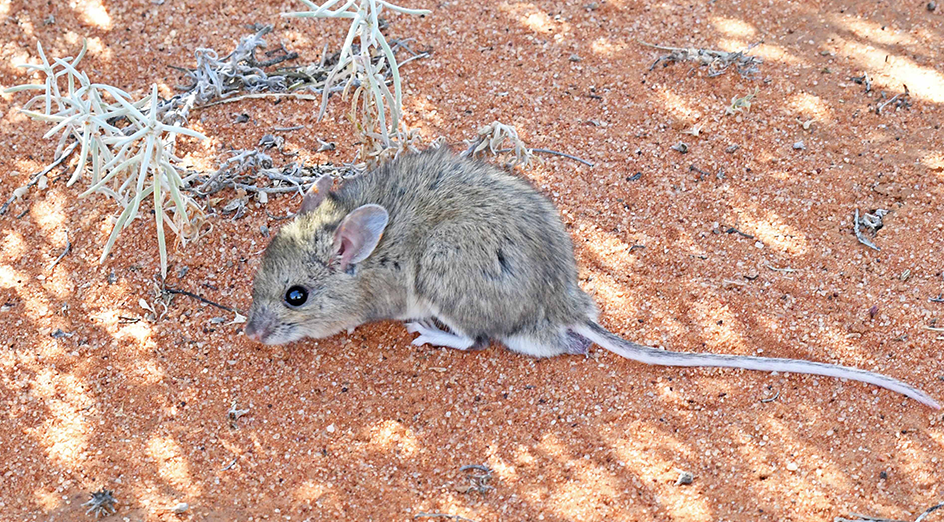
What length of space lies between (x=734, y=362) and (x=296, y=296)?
8.24 feet

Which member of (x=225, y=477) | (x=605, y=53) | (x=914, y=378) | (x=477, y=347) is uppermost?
(x=605, y=53)

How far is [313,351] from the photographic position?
16.2 feet

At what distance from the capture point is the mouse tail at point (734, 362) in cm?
446

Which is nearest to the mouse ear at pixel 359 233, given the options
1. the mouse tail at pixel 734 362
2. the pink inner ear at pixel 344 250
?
the pink inner ear at pixel 344 250

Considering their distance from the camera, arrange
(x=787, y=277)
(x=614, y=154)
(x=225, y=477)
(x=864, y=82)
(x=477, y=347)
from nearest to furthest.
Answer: (x=225, y=477) → (x=477, y=347) → (x=787, y=277) → (x=614, y=154) → (x=864, y=82)

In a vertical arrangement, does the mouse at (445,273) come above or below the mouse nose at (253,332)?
above

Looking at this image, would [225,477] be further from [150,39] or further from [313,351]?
[150,39]

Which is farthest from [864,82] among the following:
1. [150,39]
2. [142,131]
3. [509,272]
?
[150,39]

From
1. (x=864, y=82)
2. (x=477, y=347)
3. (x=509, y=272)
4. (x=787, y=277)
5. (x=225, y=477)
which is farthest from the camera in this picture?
(x=864, y=82)

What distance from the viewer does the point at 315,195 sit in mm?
4891

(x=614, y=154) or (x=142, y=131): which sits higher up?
(x=142, y=131)

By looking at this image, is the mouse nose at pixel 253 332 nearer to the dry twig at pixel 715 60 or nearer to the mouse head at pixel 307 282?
the mouse head at pixel 307 282

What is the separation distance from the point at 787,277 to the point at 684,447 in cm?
150

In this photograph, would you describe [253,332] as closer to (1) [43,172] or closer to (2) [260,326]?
(2) [260,326]
